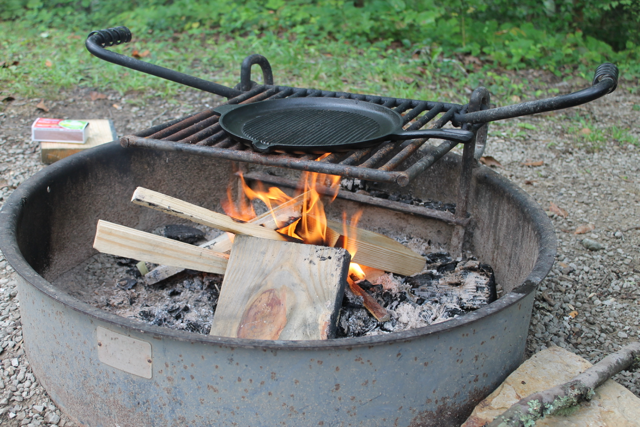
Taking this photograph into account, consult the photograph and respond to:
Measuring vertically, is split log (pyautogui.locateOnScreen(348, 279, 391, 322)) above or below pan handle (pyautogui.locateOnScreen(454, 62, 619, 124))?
below

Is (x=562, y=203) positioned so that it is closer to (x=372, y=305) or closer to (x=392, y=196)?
(x=392, y=196)

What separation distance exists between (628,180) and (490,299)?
6.83 feet

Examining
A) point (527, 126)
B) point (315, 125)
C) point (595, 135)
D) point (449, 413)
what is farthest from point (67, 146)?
point (595, 135)

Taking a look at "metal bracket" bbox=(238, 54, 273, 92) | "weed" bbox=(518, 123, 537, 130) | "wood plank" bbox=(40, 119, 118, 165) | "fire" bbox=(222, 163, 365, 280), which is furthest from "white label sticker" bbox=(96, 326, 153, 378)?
"weed" bbox=(518, 123, 537, 130)

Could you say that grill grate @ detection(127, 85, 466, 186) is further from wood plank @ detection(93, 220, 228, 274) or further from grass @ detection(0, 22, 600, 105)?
grass @ detection(0, 22, 600, 105)

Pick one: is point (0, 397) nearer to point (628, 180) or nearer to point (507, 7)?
point (628, 180)

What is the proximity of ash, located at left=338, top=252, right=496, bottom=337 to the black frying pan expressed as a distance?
59cm

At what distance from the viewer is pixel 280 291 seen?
76.8 inches

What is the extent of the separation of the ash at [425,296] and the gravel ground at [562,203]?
0.37 metres

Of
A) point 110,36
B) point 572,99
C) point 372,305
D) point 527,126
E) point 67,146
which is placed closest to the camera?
point 572,99

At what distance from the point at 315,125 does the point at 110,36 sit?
991 millimetres

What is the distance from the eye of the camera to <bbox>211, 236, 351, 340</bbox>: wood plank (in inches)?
73.6

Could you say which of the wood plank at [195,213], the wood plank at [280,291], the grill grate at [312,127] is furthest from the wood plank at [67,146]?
the wood plank at [280,291]

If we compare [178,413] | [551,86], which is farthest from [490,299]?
[551,86]
